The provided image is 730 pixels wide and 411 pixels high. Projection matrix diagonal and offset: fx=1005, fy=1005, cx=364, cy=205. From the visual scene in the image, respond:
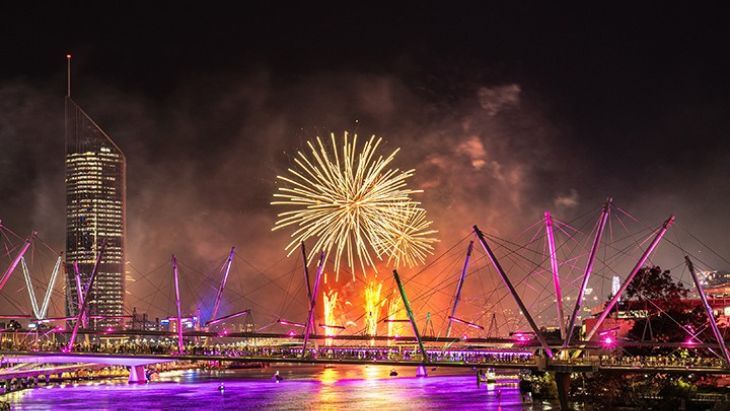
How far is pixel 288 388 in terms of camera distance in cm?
14288

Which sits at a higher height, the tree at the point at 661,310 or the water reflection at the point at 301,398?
the tree at the point at 661,310

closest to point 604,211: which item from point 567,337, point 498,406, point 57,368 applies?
point 567,337

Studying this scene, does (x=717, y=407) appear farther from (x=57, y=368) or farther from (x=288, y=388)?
(x=57, y=368)

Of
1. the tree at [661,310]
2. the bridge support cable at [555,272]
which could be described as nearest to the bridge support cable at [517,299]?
the bridge support cable at [555,272]

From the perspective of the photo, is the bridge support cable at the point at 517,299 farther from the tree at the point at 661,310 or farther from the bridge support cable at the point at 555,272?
the tree at the point at 661,310

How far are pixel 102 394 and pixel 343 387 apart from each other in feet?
106

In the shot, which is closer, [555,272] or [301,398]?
[555,272]

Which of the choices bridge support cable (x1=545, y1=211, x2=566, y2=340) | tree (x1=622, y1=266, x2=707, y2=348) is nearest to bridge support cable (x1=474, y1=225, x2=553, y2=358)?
bridge support cable (x1=545, y1=211, x2=566, y2=340)

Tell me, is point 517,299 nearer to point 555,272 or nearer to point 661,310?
point 555,272

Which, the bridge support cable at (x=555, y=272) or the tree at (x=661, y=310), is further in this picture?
the tree at (x=661, y=310)

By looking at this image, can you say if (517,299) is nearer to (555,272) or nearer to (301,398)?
(555,272)

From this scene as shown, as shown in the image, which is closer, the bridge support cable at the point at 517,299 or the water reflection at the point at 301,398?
the bridge support cable at the point at 517,299

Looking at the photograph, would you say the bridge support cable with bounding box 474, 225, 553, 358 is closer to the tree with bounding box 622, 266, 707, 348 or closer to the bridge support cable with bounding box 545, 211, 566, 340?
the bridge support cable with bounding box 545, 211, 566, 340

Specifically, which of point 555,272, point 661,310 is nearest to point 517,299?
point 555,272
